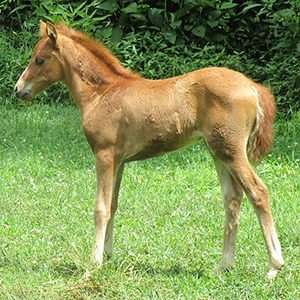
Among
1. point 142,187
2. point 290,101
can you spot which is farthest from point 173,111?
point 290,101

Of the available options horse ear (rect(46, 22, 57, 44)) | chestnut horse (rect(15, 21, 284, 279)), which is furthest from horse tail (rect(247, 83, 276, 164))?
horse ear (rect(46, 22, 57, 44))

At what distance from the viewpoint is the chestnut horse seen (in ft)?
11.4

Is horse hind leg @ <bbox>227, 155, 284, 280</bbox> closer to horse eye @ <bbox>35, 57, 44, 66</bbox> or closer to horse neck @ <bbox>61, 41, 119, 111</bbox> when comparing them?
horse neck @ <bbox>61, 41, 119, 111</bbox>

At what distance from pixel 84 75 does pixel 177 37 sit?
525 cm

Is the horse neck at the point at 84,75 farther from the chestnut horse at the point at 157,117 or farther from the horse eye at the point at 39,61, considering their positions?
the horse eye at the point at 39,61

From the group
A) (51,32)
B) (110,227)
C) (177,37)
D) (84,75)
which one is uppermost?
(51,32)

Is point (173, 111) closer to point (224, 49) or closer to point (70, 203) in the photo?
point (70, 203)

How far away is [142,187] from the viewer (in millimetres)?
5328

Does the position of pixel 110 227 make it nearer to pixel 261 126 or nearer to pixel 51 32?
pixel 261 126

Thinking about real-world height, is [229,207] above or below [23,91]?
below

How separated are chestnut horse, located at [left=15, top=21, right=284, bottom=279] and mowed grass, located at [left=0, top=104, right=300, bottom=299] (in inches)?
8.3

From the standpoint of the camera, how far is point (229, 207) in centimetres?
381

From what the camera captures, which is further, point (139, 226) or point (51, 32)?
point (139, 226)

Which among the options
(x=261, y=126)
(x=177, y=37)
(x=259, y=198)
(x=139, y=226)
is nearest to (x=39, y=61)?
(x=139, y=226)
